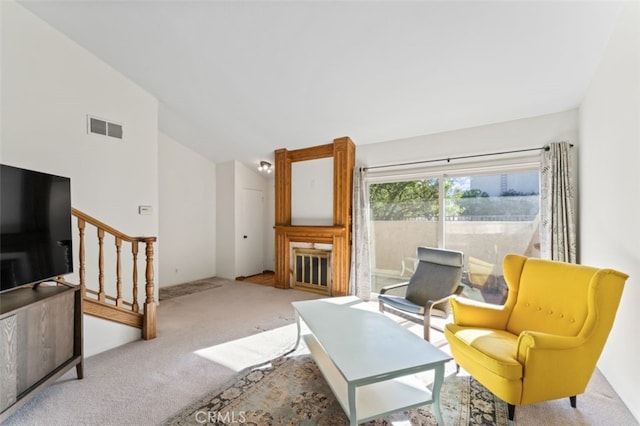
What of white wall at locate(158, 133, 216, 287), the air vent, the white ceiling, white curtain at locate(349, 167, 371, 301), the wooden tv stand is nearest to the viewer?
the wooden tv stand

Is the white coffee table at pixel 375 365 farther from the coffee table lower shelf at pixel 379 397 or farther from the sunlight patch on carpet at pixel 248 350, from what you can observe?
the sunlight patch on carpet at pixel 248 350

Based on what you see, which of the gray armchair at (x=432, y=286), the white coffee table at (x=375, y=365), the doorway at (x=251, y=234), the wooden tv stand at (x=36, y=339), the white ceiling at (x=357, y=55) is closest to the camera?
the white coffee table at (x=375, y=365)

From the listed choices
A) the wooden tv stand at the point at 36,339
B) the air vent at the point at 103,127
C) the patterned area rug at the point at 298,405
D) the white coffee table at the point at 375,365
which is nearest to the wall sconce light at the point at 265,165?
the air vent at the point at 103,127

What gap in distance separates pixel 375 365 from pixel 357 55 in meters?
2.72

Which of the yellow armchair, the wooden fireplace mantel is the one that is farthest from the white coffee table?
the wooden fireplace mantel

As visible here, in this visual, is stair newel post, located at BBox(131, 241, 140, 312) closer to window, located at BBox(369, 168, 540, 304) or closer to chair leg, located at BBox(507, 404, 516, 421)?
window, located at BBox(369, 168, 540, 304)

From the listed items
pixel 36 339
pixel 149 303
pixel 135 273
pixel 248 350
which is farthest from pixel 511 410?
pixel 135 273

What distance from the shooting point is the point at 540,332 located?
1926 millimetres

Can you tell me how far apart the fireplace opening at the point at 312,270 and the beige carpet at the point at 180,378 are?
105 cm

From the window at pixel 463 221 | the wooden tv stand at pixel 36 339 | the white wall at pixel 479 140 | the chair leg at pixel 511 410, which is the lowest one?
the chair leg at pixel 511 410

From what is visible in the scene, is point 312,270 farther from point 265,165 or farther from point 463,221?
point 463,221

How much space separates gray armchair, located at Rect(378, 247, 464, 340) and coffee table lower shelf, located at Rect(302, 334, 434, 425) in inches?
40.2

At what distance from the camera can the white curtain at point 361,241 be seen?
4230 millimetres

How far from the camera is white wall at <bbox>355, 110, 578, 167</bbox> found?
2992mm
